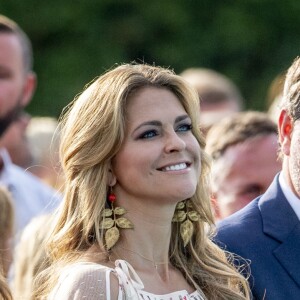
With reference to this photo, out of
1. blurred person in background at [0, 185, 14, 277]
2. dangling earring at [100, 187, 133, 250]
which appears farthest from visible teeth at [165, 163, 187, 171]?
blurred person in background at [0, 185, 14, 277]

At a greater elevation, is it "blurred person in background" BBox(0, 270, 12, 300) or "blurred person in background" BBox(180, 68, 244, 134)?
"blurred person in background" BBox(0, 270, 12, 300)

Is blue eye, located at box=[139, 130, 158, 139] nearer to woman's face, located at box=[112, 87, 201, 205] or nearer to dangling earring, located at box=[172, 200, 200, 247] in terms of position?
woman's face, located at box=[112, 87, 201, 205]

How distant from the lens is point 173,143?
641 cm

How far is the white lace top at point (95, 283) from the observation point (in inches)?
241

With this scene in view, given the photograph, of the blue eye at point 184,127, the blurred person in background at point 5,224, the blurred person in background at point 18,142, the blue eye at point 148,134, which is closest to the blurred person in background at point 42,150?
the blurred person in background at point 18,142

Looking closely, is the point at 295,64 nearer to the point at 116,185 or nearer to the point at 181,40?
the point at 116,185

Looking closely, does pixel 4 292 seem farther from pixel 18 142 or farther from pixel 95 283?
pixel 18 142

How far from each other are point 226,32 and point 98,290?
12.6m

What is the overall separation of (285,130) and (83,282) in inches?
52.7

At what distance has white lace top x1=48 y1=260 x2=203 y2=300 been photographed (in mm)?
6117

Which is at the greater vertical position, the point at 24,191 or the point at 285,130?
the point at 285,130

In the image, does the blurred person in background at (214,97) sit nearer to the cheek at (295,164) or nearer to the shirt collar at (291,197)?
the shirt collar at (291,197)

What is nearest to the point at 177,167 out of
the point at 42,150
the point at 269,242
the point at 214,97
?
the point at 269,242

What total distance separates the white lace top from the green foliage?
11.2 m
